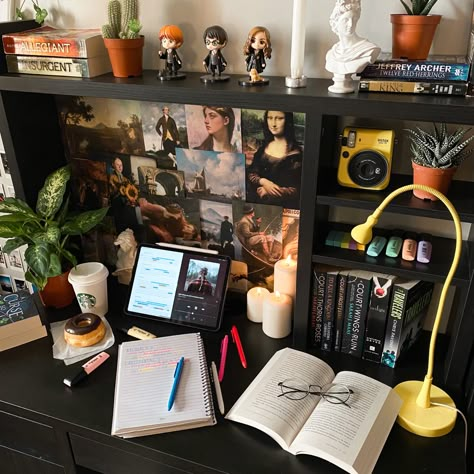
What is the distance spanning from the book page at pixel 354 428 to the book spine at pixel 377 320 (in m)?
0.11

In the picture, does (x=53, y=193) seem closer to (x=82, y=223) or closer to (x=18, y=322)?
(x=82, y=223)

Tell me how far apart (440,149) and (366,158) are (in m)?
0.14

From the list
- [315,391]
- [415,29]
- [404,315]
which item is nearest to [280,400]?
[315,391]

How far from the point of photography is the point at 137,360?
112 centimetres

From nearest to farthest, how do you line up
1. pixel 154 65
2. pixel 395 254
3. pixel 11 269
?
pixel 395 254
pixel 154 65
pixel 11 269

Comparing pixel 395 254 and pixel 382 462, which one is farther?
pixel 395 254

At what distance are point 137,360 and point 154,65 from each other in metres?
0.71

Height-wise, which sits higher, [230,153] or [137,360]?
[230,153]

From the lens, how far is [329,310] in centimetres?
113

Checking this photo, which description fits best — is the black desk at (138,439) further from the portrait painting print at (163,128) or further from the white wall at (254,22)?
the white wall at (254,22)

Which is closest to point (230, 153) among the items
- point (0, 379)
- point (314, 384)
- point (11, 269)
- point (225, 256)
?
point (225, 256)

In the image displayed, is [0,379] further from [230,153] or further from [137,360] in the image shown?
[230,153]

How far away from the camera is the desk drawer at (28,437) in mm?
1059

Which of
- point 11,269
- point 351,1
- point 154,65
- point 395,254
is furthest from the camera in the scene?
point 11,269
